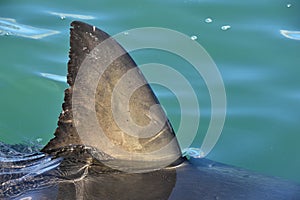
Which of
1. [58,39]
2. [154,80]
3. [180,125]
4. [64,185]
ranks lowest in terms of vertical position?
Result: [64,185]

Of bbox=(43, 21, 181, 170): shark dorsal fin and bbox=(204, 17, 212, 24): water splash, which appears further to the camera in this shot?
bbox=(204, 17, 212, 24): water splash

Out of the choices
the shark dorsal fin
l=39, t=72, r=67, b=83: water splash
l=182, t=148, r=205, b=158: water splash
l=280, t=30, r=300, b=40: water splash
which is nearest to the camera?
the shark dorsal fin

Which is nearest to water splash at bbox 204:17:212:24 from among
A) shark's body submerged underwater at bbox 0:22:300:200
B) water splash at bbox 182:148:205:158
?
water splash at bbox 182:148:205:158

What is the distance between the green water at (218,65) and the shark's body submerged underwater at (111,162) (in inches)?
55.5

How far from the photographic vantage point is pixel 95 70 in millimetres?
3480

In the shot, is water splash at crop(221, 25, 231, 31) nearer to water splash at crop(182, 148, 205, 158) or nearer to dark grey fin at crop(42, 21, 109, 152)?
water splash at crop(182, 148, 205, 158)

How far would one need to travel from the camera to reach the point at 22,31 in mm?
6504

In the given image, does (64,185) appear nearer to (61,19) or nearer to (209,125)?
(209,125)

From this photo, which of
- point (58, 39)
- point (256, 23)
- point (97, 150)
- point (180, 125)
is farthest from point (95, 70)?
point (256, 23)

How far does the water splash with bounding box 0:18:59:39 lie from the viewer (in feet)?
21.1

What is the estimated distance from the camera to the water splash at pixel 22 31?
6.43 m

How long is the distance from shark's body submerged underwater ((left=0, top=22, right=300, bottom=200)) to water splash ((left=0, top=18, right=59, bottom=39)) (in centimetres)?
301

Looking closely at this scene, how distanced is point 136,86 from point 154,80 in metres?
2.18

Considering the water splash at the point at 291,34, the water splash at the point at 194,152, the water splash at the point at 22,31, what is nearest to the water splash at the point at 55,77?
the water splash at the point at 22,31
